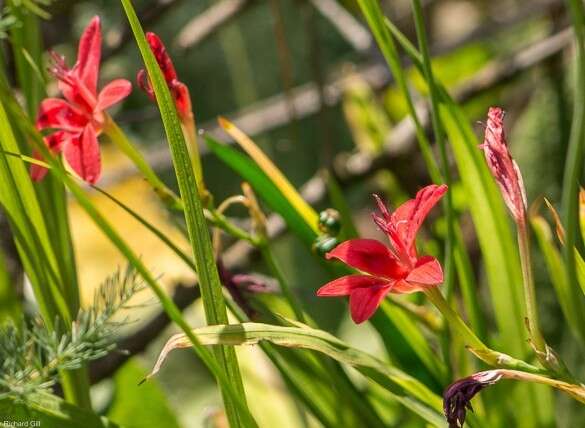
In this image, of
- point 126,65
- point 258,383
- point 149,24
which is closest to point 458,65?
point 126,65

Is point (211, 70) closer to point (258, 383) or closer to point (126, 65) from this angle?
point (126, 65)

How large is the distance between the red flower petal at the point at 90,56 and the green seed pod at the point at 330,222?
0.17m

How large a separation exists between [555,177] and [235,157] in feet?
2.02

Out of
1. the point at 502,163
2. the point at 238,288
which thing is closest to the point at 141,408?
the point at 238,288

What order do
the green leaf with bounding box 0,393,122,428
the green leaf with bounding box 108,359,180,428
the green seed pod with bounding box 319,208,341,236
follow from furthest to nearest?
1. the green leaf with bounding box 108,359,180,428
2. the green seed pod with bounding box 319,208,341,236
3. the green leaf with bounding box 0,393,122,428

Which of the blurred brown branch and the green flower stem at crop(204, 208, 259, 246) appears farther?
the blurred brown branch

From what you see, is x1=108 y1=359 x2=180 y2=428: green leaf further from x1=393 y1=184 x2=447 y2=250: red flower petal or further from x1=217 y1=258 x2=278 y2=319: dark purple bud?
x1=393 y1=184 x2=447 y2=250: red flower petal

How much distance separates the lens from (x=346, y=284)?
48cm

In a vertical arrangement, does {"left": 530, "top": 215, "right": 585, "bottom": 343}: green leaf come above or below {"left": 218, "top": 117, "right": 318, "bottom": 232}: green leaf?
below

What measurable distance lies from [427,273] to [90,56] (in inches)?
10.2

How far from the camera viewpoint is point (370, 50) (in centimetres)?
140

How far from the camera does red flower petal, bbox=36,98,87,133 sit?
0.59m

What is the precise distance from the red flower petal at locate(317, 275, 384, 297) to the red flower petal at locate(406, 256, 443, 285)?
0.02m

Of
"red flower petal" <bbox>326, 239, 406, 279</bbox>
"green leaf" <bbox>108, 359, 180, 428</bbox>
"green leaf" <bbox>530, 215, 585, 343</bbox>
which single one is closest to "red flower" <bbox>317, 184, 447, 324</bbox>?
"red flower petal" <bbox>326, 239, 406, 279</bbox>
